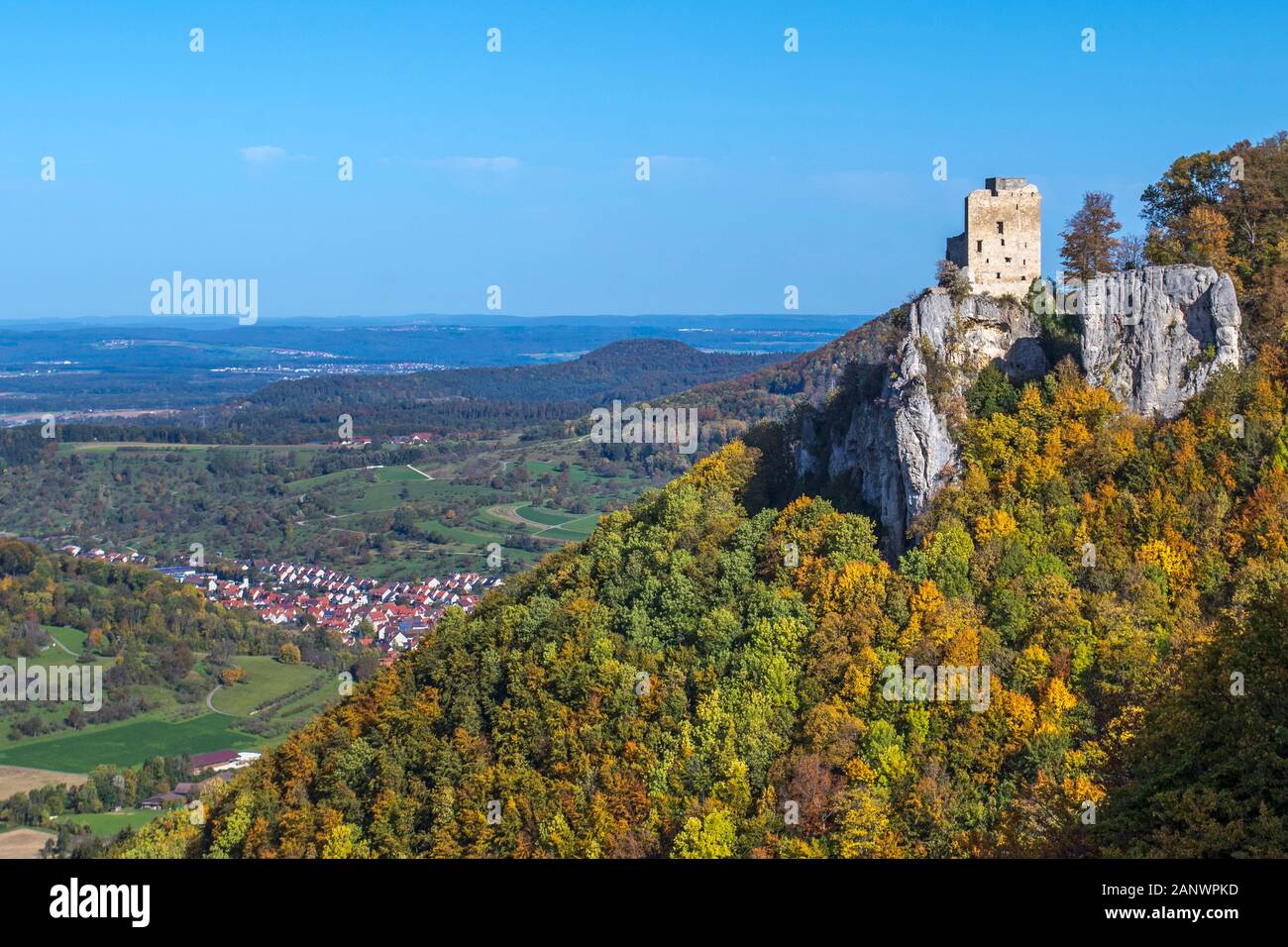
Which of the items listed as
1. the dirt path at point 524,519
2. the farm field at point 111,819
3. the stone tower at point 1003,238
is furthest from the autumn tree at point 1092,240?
the dirt path at point 524,519

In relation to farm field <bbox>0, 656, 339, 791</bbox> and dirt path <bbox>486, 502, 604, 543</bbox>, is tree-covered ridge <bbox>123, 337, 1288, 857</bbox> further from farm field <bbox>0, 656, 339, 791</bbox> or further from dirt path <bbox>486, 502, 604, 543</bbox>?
dirt path <bbox>486, 502, 604, 543</bbox>

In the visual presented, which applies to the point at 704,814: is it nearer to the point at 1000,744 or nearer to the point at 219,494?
the point at 1000,744

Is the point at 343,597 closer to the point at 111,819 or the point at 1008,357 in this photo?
the point at 111,819

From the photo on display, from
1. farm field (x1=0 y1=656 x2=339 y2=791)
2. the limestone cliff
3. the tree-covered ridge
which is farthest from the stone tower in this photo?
farm field (x1=0 y1=656 x2=339 y2=791)
